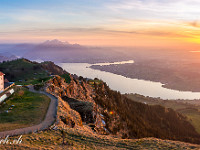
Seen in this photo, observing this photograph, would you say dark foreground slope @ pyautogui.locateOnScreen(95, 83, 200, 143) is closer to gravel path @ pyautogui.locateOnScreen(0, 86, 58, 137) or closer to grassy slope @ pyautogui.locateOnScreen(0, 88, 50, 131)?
grassy slope @ pyautogui.locateOnScreen(0, 88, 50, 131)

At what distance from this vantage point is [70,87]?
49531 mm

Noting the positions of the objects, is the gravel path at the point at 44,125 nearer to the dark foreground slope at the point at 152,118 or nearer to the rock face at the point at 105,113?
the rock face at the point at 105,113

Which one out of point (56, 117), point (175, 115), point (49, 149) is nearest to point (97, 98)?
point (56, 117)

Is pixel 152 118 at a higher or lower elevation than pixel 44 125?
lower

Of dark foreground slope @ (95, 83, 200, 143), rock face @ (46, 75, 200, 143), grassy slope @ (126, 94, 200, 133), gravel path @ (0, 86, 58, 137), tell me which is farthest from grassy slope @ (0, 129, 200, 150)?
grassy slope @ (126, 94, 200, 133)

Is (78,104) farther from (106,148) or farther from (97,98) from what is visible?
(97,98)

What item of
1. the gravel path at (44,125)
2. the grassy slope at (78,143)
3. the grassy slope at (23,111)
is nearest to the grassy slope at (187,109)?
the grassy slope at (78,143)

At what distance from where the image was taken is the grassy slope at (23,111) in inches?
877

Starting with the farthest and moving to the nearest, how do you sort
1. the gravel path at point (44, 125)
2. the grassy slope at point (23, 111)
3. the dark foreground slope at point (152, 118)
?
the dark foreground slope at point (152, 118), the grassy slope at point (23, 111), the gravel path at point (44, 125)

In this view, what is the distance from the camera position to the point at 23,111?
2634cm

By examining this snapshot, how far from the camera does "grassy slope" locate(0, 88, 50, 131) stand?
2228cm

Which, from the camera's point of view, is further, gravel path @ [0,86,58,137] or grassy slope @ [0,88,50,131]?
grassy slope @ [0,88,50,131]

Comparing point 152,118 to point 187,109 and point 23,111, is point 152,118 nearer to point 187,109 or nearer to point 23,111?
point 187,109

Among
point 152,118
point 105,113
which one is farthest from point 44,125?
point 152,118
